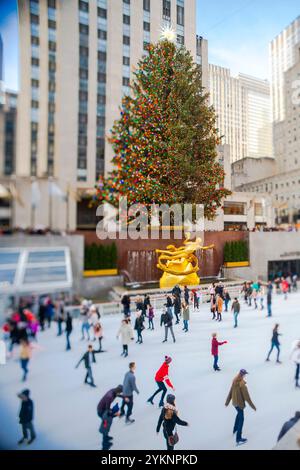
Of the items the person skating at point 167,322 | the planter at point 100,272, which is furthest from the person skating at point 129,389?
the planter at point 100,272

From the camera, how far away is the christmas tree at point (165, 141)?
1.95 meters

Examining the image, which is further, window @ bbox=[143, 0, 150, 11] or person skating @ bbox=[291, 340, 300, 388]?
person skating @ bbox=[291, 340, 300, 388]

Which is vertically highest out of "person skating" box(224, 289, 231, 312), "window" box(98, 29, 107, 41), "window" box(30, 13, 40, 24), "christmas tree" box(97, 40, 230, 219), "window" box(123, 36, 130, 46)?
"window" box(30, 13, 40, 24)

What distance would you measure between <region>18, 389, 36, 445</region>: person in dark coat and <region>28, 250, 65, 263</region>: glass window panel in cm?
92

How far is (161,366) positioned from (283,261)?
148 centimetres

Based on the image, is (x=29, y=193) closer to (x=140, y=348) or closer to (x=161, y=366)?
(x=140, y=348)

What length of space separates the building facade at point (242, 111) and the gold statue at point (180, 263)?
2.86ft

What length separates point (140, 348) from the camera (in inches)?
86.0

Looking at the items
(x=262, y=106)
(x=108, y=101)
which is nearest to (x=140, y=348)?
(x=108, y=101)

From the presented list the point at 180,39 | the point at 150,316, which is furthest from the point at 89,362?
the point at 180,39

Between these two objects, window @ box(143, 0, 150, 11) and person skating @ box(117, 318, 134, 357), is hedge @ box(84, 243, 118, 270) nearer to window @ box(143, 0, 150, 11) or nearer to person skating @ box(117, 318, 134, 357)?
person skating @ box(117, 318, 134, 357)

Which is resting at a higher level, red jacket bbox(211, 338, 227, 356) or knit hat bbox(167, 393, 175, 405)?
red jacket bbox(211, 338, 227, 356)

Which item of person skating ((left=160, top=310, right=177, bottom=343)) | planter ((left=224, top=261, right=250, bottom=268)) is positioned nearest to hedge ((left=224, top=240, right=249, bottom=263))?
planter ((left=224, top=261, right=250, bottom=268))

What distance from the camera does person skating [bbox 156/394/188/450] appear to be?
208 cm
